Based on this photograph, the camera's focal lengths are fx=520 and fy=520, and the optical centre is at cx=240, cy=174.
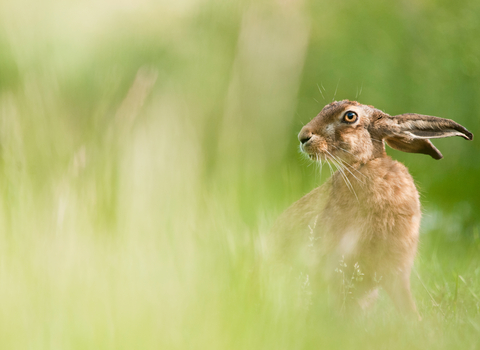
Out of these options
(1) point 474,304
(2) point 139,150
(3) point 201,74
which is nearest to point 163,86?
(3) point 201,74

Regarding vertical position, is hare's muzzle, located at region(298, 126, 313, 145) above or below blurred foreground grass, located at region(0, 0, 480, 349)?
below

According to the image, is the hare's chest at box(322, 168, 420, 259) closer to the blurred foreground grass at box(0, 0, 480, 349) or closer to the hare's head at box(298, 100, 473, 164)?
the hare's head at box(298, 100, 473, 164)

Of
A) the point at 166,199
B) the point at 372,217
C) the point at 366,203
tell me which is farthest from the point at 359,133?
the point at 166,199

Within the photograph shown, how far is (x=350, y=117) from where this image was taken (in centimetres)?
368

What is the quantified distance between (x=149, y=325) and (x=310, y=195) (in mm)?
2487

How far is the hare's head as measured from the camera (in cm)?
358

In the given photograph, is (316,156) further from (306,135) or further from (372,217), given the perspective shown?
(372,217)

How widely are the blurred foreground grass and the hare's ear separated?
3.02 ft

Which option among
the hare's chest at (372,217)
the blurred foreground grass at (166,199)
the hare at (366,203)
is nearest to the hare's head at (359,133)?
the hare at (366,203)

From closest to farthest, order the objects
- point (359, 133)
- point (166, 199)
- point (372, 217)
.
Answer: point (166, 199) → point (372, 217) → point (359, 133)

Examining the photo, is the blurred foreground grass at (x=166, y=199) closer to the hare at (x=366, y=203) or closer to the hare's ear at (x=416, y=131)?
the hare at (x=366, y=203)

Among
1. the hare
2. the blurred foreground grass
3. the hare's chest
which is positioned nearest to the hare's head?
the hare

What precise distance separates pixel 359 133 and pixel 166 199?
1935mm

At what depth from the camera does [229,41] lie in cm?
294
